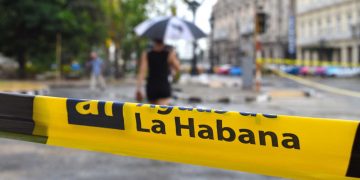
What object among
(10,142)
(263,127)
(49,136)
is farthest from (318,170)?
(10,142)

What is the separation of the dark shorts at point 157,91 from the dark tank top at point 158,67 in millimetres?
37

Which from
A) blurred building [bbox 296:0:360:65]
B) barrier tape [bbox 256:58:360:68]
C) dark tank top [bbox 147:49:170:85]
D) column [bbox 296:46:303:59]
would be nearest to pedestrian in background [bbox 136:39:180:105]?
dark tank top [bbox 147:49:170:85]

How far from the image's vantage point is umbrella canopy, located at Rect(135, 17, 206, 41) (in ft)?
27.6

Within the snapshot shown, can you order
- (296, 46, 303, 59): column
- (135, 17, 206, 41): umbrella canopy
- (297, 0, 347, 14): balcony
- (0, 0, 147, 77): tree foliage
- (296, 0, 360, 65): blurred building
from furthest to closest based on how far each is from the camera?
(296, 46, 303, 59): column < (297, 0, 347, 14): balcony < (296, 0, 360, 65): blurred building < (0, 0, 147, 77): tree foliage < (135, 17, 206, 41): umbrella canopy

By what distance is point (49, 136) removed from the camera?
3.83m

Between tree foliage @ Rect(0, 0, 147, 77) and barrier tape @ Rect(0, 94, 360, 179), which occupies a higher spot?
tree foliage @ Rect(0, 0, 147, 77)

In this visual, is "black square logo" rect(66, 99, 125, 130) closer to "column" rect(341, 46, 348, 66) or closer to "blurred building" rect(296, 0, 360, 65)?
"blurred building" rect(296, 0, 360, 65)

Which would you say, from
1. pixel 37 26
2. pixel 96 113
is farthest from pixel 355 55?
pixel 96 113

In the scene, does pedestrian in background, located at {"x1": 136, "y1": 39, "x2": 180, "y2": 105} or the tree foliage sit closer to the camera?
pedestrian in background, located at {"x1": 136, "y1": 39, "x2": 180, "y2": 105}

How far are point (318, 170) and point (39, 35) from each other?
105 ft

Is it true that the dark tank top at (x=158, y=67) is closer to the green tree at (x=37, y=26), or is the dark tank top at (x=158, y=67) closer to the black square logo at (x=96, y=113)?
the black square logo at (x=96, y=113)

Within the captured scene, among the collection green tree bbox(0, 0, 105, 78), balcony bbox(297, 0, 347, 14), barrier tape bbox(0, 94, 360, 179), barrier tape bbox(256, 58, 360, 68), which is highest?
balcony bbox(297, 0, 347, 14)

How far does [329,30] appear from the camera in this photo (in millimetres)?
52812

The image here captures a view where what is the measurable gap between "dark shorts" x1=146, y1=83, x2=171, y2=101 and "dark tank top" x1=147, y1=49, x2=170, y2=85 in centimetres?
4
